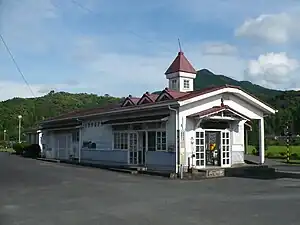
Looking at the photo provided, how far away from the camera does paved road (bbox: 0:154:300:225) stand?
361 inches

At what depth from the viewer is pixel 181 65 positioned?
2586 cm

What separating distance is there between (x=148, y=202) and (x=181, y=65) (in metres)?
15.0

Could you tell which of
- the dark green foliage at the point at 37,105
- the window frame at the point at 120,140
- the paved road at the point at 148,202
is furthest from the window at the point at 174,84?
the dark green foliage at the point at 37,105

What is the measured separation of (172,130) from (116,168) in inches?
173

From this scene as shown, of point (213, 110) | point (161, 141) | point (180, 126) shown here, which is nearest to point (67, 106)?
point (161, 141)

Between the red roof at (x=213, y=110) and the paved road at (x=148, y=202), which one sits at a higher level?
the red roof at (x=213, y=110)

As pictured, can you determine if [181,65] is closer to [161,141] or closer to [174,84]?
[174,84]

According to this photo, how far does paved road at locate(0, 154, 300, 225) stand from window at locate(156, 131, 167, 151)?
3839 millimetres

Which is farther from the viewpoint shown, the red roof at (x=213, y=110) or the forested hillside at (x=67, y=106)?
the forested hillside at (x=67, y=106)

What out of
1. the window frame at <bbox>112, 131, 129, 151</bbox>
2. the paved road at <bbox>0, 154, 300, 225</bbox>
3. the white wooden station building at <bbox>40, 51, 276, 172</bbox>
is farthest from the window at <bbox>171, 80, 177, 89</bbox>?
the paved road at <bbox>0, 154, 300, 225</bbox>

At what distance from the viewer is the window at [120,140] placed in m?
24.6

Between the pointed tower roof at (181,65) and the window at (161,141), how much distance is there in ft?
17.5

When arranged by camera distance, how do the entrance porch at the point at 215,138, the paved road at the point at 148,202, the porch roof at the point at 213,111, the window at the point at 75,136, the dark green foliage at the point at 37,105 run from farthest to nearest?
1. the dark green foliage at the point at 37,105
2. the window at the point at 75,136
3. the entrance porch at the point at 215,138
4. the porch roof at the point at 213,111
5. the paved road at the point at 148,202

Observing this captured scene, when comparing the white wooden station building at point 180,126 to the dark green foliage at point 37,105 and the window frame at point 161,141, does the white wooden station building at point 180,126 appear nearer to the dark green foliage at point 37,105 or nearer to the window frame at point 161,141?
the window frame at point 161,141
